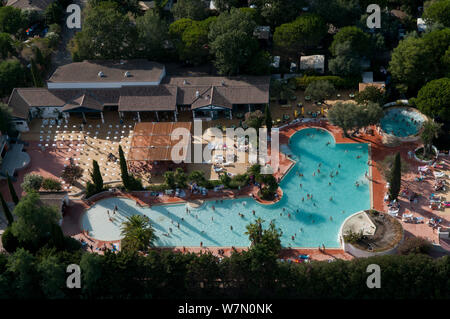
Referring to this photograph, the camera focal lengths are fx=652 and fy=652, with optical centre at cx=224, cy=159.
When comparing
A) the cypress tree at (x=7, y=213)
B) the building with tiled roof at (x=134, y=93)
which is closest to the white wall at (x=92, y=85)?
the building with tiled roof at (x=134, y=93)

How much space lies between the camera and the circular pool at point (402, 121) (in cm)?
8444

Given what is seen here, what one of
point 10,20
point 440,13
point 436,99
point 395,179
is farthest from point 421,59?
point 10,20

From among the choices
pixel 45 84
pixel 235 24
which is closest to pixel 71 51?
pixel 45 84

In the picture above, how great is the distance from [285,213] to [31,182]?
30434 mm

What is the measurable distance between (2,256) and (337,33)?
180 feet

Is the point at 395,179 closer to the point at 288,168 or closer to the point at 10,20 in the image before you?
the point at 288,168

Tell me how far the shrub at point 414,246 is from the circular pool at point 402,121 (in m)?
19.1

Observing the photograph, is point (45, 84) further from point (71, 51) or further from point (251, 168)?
point (251, 168)

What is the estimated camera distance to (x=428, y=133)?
259 ft

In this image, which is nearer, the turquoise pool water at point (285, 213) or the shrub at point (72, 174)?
the turquoise pool water at point (285, 213)

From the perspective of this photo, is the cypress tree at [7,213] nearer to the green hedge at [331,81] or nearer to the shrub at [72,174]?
the shrub at [72,174]

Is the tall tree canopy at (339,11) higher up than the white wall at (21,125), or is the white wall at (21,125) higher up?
the tall tree canopy at (339,11)

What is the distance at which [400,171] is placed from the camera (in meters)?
73.4

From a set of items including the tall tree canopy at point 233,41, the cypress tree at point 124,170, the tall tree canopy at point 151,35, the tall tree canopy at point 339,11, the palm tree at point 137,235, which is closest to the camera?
the palm tree at point 137,235
